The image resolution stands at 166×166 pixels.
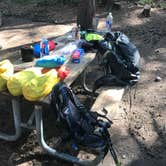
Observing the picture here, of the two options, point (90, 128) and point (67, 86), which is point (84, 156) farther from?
point (67, 86)

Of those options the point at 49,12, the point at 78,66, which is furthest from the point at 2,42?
the point at 78,66

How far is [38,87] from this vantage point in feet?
10.5

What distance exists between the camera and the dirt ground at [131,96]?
3614mm

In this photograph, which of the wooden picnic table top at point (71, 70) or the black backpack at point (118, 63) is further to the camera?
the black backpack at point (118, 63)

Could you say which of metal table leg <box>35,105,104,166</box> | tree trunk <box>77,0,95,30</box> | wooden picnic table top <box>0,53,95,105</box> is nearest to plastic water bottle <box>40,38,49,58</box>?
wooden picnic table top <box>0,53,95,105</box>

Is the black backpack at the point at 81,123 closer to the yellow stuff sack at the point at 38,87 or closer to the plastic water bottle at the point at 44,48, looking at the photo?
the yellow stuff sack at the point at 38,87

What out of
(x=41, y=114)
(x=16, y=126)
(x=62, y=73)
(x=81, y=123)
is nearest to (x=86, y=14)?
(x=62, y=73)

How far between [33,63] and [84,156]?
113 centimetres

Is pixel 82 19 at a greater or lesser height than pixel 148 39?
greater

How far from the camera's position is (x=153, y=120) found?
421 centimetres

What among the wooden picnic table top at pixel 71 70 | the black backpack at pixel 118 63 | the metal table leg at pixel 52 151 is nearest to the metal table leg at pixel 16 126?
the wooden picnic table top at pixel 71 70

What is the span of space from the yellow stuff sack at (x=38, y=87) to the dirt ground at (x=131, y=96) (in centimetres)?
75

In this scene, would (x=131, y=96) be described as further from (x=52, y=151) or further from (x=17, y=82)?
(x=17, y=82)

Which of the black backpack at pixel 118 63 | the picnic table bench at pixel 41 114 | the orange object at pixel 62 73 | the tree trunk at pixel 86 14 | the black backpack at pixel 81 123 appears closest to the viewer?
the black backpack at pixel 81 123
